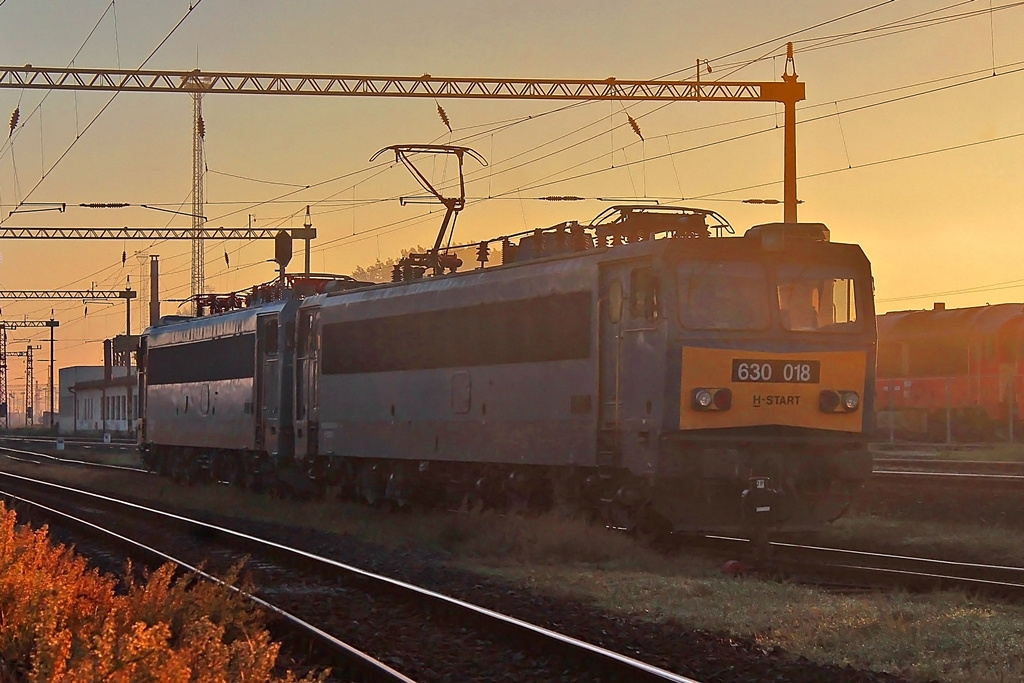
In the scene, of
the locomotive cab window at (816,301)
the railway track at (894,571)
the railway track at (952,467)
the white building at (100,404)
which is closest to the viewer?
the railway track at (894,571)

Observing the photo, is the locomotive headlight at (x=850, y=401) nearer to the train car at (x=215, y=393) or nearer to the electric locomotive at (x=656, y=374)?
the electric locomotive at (x=656, y=374)

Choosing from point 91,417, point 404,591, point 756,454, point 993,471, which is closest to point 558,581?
point 404,591

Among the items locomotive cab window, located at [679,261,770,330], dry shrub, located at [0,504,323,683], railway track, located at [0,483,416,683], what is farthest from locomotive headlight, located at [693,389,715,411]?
dry shrub, located at [0,504,323,683]

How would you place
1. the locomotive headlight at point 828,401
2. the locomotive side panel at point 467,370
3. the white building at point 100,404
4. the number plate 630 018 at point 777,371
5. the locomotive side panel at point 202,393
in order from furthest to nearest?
1. the white building at point 100,404
2. the locomotive side panel at point 202,393
3. the locomotive side panel at point 467,370
4. the locomotive headlight at point 828,401
5. the number plate 630 018 at point 777,371

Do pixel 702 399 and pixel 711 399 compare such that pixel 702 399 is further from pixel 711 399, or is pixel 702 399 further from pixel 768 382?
pixel 768 382

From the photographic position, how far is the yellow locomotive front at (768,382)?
15.4 m

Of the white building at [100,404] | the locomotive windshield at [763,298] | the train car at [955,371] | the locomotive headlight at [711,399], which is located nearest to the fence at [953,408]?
the train car at [955,371]

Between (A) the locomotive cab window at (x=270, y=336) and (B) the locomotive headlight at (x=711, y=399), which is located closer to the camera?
(B) the locomotive headlight at (x=711, y=399)

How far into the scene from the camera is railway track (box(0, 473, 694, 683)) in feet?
31.0

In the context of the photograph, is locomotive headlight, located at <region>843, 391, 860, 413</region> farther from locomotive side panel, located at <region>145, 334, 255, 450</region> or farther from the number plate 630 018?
locomotive side panel, located at <region>145, 334, 255, 450</region>

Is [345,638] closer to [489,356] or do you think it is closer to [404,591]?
[404,591]

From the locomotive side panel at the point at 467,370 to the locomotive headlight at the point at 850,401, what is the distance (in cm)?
290

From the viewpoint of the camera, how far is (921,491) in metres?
22.5

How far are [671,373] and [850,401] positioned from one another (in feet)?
7.83
